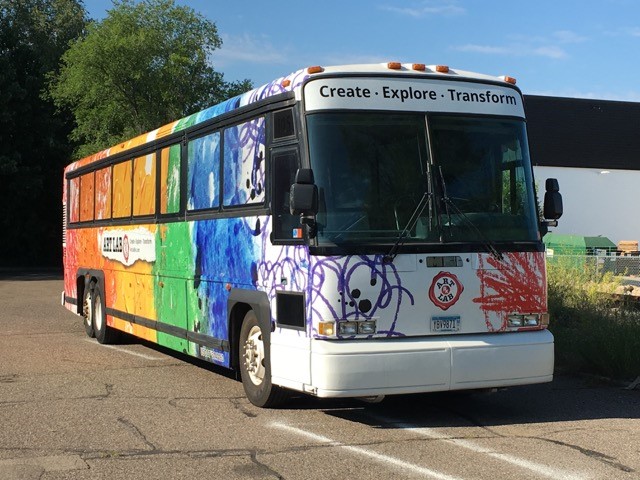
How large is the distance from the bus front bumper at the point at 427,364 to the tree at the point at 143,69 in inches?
1281

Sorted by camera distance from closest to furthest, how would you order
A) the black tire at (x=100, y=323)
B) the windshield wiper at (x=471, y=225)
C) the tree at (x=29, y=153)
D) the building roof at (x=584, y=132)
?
the windshield wiper at (x=471, y=225), the black tire at (x=100, y=323), the tree at (x=29, y=153), the building roof at (x=584, y=132)

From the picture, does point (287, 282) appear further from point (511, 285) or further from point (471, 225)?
point (511, 285)

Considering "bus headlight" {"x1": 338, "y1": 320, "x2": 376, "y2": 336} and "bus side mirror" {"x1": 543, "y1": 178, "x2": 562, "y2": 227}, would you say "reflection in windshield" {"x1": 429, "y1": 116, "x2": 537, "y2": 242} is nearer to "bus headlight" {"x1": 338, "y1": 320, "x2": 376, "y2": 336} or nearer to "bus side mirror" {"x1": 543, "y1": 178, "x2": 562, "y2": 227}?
"bus side mirror" {"x1": 543, "y1": 178, "x2": 562, "y2": 227}

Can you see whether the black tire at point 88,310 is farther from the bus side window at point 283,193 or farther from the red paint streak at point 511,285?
the red paint streak at point 511,285

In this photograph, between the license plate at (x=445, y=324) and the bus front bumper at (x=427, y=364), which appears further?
the license plate at (x=445, y=324)

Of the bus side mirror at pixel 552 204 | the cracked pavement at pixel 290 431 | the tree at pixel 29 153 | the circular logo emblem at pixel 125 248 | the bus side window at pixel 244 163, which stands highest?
the tree at pixel 29 153

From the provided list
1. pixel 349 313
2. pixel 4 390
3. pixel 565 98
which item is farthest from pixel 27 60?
pixel 349 313

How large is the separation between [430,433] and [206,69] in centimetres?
3404

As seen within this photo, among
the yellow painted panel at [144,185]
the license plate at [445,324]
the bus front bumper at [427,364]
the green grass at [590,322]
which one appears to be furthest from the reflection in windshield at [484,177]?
the yellow painted panel at [144,185]

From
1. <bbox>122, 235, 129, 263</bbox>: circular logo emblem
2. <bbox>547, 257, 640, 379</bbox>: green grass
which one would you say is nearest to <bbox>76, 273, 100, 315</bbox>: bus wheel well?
<bbox>122, 235, 129, 263</bbox>: circular logo emblem

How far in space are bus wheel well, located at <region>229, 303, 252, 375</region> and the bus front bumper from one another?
6.00 ft

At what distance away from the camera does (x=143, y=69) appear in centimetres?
3894

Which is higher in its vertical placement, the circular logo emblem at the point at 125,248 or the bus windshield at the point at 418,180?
the bus windshield at the point at 418,180

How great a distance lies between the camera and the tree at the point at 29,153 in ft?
144
